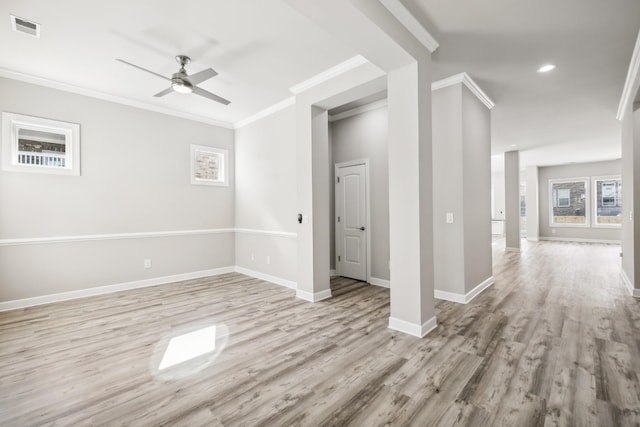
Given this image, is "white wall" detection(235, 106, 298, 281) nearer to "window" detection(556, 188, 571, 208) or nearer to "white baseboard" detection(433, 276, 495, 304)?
"white baseboard" detection(433, 276, 495, 304)

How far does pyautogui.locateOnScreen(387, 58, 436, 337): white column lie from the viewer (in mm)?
2746

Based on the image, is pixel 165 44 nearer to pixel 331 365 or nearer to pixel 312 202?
pixel 312 202

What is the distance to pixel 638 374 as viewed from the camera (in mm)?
2121

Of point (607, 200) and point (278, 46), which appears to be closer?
point (278, 46)

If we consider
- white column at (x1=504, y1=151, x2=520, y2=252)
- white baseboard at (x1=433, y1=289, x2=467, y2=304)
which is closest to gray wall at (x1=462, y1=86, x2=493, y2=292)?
white baseboard at (x1=433, y1=289, x2=467, y2=304)

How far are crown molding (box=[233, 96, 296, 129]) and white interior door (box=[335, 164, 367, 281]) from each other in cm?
141

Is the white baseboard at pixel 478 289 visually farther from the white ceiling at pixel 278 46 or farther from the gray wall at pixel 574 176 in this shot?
the gray wall at pixel 574 176

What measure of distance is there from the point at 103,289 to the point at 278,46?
4241 millimetres

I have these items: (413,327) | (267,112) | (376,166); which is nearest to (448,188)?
(376,166)

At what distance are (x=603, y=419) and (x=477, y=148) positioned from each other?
11.0 ft

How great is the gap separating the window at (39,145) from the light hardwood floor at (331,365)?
1870mm

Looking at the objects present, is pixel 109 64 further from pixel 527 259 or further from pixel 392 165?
pixel 527 259

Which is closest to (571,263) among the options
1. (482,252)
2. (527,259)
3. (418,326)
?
(527,259)

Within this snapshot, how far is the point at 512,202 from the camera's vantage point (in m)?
8.25
